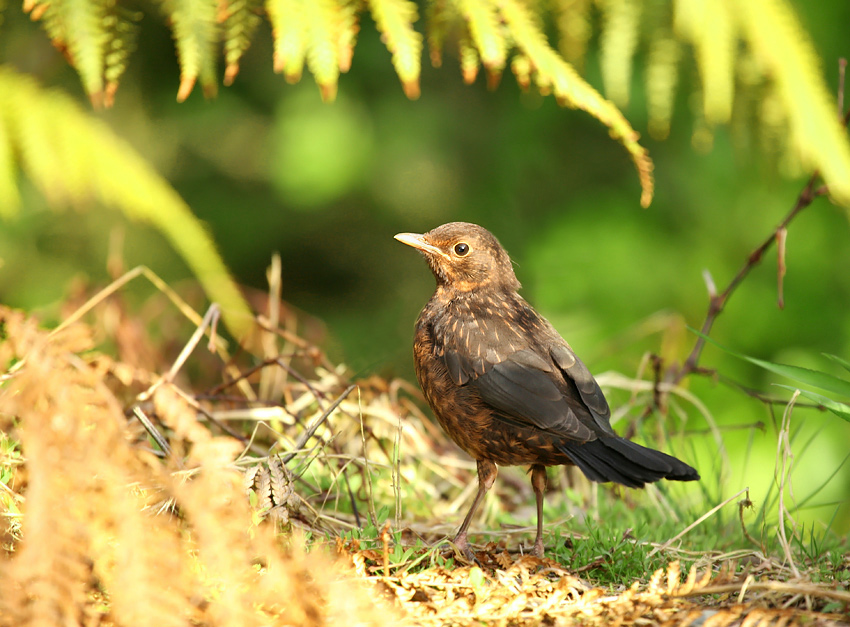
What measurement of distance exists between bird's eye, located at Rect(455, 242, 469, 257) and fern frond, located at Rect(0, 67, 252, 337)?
88cm

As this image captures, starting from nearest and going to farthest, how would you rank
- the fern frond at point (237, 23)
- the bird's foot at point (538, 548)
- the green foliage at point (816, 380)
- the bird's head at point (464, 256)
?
the green foliage at point (816, 380), the bird's foot at point (538, 548), the fern frond at point (237, 23), the bird's head at point (464, 256)

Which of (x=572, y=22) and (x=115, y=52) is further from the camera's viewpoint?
(x=572, y=22)

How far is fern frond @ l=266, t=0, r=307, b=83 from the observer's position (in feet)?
8.00

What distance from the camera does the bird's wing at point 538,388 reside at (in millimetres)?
2434

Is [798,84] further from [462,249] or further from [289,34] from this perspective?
[289,34]

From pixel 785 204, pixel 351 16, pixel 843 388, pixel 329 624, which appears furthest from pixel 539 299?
pixel 329 624

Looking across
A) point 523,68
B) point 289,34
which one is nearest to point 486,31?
point 523,68

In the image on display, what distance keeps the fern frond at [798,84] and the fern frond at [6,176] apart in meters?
2.67

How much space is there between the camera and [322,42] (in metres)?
2.51

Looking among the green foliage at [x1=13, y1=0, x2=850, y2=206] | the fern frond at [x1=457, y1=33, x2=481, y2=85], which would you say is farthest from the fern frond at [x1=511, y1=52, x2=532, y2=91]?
the fern frond at [x1=457, y1=33, x2=481, y2=85]

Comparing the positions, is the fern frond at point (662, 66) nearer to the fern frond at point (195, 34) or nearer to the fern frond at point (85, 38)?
the fern frond at point (195, 34)

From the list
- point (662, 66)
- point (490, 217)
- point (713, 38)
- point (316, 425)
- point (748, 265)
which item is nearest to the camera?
point (316, 425)

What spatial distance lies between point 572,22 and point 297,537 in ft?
8.58

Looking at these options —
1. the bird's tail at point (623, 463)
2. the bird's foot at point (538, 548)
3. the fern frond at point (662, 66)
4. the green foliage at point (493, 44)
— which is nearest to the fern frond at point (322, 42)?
the green foliage at point (493, 44)
